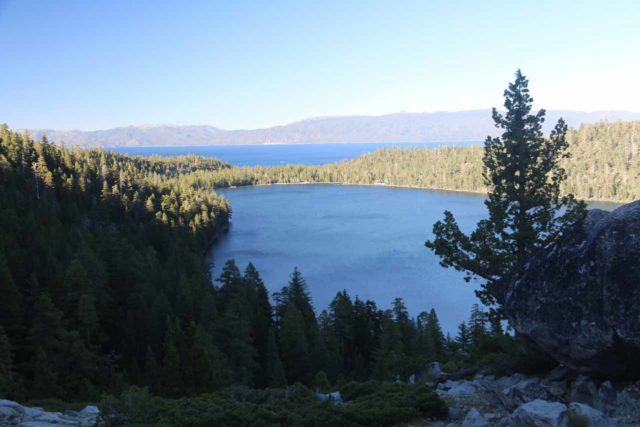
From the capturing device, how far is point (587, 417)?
24.6 feet

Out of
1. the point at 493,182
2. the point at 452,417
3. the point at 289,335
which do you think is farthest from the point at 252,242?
the point at 452,417

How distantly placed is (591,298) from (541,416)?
9.47 feet

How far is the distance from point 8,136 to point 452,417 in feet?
358

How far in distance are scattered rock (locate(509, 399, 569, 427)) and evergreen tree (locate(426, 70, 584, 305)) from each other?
10.7m

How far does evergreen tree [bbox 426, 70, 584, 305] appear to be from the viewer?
61.9ft

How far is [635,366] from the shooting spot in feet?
29.8

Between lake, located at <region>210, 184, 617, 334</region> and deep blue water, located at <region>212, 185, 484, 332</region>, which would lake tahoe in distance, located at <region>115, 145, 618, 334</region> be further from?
lake, located at <region>210, 184, 617, 334</region>

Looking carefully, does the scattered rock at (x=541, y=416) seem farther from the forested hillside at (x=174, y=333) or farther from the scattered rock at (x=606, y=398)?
the forested hillside at (x=174, y=333)

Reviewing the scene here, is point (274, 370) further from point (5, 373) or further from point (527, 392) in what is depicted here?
point (527, 392)

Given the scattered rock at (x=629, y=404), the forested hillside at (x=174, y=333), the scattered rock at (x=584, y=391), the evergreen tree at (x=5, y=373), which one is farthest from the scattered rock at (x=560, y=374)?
the evergreen tree at (x=5, y=373)

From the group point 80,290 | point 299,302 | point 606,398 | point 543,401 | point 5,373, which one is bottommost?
point 299,302

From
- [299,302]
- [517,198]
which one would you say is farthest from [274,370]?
[517,198]

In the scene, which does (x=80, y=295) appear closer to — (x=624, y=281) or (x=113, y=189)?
(x=624, y=281)

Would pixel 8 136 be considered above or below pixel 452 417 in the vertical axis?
above
